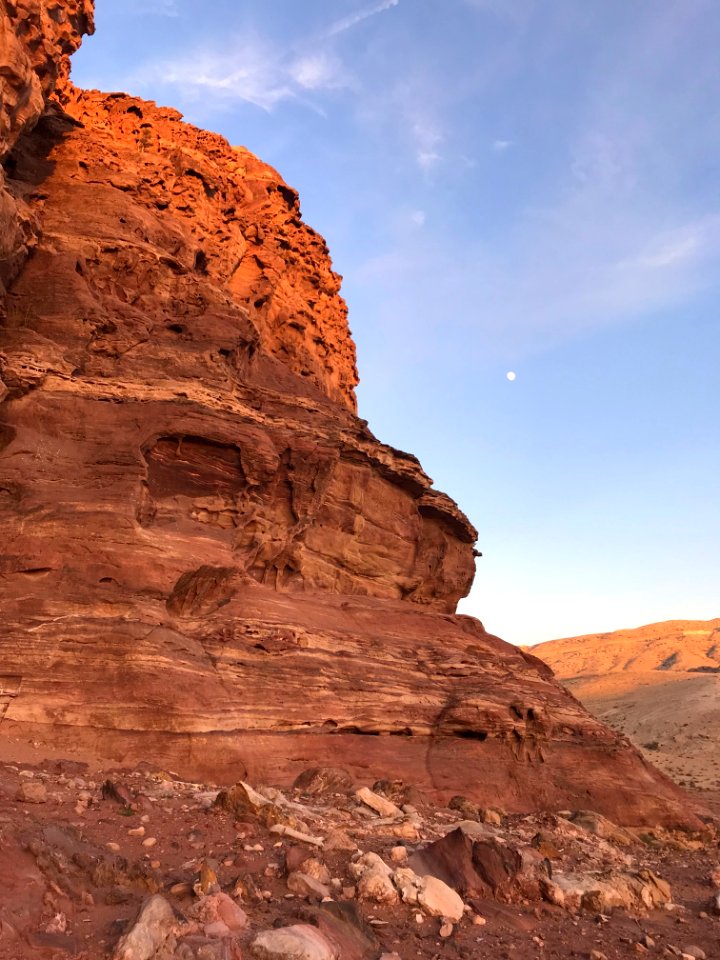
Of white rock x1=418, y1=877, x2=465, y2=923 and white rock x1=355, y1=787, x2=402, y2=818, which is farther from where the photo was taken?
white rock x1=355, y1=787, x2=402, y2=818

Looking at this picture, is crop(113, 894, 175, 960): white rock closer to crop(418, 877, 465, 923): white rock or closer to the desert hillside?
crop(418, 877, 465, 923): white rock

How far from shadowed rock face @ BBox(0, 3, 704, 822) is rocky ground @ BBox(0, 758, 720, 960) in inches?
88.9

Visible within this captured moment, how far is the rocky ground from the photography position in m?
5.55

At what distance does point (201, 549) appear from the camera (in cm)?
1647

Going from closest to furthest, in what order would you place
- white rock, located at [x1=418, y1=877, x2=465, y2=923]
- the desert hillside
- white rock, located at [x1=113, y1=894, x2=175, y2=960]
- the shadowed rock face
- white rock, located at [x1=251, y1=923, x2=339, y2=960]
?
white rock, located at [x1=113, y1=894, x2=175, y2=960], white rock, located at [x1=251, y1=923, x2=339, y2=960], white rock, located at [x1=418, y1=877, x2=465, y2=923], the shadowed rock face, the desert hillside

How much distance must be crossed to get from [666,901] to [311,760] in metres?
7.72

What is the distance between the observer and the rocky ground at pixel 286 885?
18.2ft

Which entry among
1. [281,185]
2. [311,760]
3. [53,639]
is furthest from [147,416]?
[281,185]

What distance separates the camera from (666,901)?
10.2m

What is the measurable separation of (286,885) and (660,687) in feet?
250

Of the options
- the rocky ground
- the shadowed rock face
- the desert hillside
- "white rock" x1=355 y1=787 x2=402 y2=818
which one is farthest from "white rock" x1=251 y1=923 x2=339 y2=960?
the desert hillside

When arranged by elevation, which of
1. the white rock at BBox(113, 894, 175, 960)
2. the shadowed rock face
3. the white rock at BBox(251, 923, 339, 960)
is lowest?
the white rock at BBox(251, 923, 339, 960)

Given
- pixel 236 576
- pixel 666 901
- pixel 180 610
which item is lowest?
pixel 666 901

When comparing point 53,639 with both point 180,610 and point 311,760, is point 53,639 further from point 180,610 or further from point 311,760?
point 311,760
